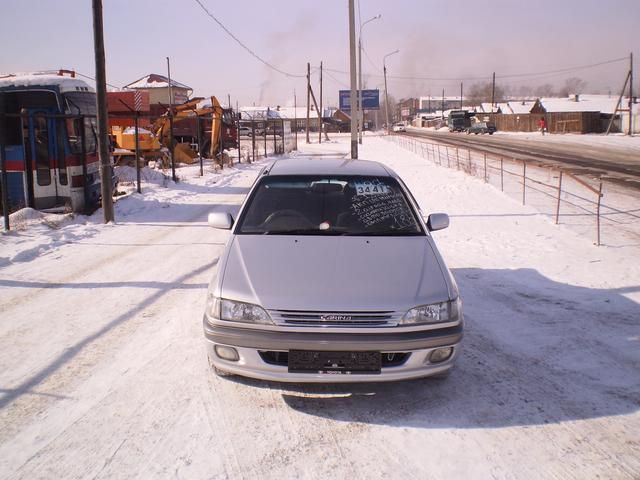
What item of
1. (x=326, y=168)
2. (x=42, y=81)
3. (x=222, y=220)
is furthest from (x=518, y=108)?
(x=222, y=220)

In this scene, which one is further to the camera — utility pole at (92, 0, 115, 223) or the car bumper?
utility pole at (92, 0, 115, 223)

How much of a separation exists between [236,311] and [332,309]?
Answer: 638mm

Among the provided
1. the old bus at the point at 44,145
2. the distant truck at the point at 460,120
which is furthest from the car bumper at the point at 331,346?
the distant truck at the point at 460,120

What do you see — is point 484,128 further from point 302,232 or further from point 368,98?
point 302,232

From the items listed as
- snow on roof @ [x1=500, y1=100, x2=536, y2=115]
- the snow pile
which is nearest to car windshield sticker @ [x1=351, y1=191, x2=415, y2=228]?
the snow pile

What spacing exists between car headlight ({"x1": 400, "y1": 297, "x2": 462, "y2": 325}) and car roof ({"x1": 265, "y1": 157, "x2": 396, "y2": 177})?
1.95 metres

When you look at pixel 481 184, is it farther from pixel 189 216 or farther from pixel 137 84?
pixel 137 84

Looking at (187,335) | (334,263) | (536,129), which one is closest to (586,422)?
(334,263)

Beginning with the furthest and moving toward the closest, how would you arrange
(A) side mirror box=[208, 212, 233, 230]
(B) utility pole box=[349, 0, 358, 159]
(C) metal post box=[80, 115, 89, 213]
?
(B) utility pole box=[349, 0, 358, 159] → (C) metal post box=[80, 115, 89, 213] → (A) side mirror box=[208, 212, 233, 230]

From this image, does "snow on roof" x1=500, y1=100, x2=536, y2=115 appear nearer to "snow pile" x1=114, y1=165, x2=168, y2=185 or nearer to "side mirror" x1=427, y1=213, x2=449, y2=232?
"snow pile" x1=114, y1=165, x2=168, y2=185

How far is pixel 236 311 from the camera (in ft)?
12.4

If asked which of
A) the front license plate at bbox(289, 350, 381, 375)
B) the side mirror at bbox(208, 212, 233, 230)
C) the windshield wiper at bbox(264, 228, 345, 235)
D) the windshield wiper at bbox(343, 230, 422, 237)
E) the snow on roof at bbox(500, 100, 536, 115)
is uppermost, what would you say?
the snow on roof at bbox(500, 100, 536, 115)

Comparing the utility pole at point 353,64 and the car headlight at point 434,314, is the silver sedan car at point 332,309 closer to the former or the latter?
the car headlight at point 434,314

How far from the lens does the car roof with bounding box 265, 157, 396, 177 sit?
17.8ft
